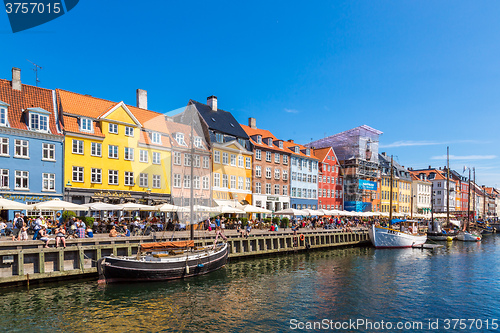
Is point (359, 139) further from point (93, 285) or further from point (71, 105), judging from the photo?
point (93, 285)

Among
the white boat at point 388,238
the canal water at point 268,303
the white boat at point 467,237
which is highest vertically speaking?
the canal water at point 268,303

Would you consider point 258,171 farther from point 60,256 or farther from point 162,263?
point 60,256

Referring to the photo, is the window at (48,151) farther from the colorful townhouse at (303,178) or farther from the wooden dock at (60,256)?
the colorful townhouse at (303,178)

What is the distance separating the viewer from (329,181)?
78.2 meters

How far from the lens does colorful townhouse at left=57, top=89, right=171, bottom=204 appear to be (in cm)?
4138

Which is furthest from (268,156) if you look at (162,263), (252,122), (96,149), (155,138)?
(162,263)

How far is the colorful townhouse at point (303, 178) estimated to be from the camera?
69375mm

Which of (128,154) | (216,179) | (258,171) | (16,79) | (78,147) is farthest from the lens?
(258,171)

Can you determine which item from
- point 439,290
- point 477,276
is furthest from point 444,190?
point 439,290

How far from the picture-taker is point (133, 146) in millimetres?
46656

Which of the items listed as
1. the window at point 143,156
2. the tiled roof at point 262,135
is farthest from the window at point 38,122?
the tiled roof at point 262,135

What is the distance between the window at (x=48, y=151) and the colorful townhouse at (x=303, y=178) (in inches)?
1557

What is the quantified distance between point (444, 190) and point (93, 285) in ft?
391

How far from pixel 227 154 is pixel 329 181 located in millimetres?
28987
